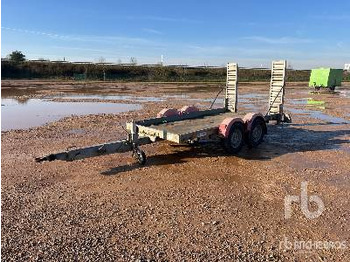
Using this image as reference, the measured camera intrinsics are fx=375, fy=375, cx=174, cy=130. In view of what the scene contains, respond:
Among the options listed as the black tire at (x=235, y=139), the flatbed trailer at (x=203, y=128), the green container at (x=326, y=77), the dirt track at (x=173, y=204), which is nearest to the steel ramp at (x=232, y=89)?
the flatbed trailer at (x=203, y=128)

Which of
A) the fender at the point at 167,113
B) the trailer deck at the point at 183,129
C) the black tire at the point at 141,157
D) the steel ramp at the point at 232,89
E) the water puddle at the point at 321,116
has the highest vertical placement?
the steel ramp at the point at 232,89

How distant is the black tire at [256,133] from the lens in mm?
10027

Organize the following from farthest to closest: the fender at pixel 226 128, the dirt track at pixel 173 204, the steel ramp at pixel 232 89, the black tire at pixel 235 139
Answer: the steel ramp at pixel 232 89
the black tire at pixel 235 139
the fender at pixel 226 128
the dirt track at pixel 173 204

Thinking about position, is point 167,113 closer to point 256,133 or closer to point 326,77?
point 256,133

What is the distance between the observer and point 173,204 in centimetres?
627

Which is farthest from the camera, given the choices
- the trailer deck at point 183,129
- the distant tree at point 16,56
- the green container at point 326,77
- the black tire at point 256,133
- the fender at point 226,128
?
the distant tree at point 16,56

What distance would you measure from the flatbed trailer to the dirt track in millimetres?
437

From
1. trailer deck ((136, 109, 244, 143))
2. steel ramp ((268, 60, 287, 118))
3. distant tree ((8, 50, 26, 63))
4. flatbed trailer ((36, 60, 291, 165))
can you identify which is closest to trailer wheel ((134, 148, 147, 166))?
flatbed trailer ((36, 60, 291, 165))

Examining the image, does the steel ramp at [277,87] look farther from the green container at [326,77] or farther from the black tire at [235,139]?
the green container at [326,77]

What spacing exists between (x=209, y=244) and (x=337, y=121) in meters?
12.7

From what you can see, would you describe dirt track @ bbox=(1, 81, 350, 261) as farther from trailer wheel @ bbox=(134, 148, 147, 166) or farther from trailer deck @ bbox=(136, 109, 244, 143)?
trailer deck @ bbox=(136, 109, 244, 143)

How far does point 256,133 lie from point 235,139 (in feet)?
3.90

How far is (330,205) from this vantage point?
635 cm

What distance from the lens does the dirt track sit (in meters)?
4.83
